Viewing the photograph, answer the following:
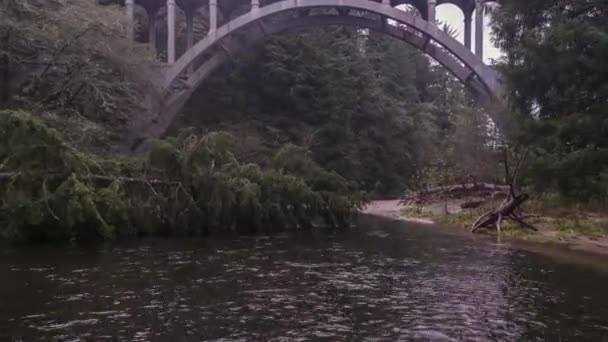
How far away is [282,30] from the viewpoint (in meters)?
35.0

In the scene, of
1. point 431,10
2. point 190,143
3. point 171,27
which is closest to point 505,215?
point 190,143

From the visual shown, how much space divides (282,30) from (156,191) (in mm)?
19617

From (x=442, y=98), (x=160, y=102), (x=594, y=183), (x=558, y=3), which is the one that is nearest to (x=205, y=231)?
(x=594, y=183)

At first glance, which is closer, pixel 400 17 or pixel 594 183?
pixel 594 183

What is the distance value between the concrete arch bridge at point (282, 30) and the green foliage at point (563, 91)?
9364 mm

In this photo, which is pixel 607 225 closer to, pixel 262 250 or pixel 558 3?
pixel 558 3

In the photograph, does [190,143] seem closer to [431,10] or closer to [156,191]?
[156,191]

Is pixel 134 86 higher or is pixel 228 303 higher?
pixel 134 86

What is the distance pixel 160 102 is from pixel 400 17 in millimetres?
13254

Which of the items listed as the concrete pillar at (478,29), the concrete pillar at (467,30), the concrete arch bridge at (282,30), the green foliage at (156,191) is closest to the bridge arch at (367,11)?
the concrete arch bridge at (282,30)

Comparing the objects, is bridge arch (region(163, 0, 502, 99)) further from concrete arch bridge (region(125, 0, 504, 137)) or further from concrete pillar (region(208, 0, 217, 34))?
concrete pillar (region(208, 0, 217, 34))

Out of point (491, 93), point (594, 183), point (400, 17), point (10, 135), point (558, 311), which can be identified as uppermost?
point (400, 17)

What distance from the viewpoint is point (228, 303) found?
28.9ft

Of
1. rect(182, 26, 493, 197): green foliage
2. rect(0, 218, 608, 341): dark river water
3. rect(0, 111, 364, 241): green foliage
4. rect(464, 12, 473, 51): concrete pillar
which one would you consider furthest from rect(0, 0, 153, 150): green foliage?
rect(464, 12, 473, 51): concrete pillar
